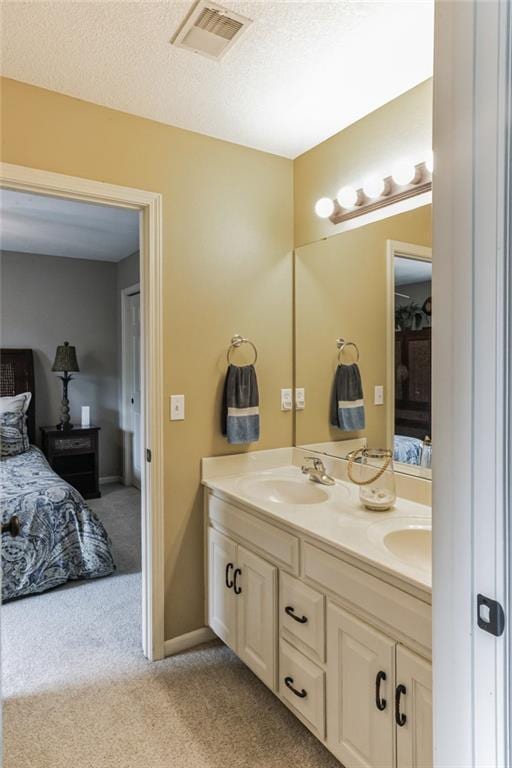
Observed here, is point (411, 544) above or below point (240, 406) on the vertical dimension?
below

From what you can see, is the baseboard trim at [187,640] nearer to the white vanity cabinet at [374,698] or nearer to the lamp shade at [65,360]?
the white vanity cabinet at [374,698]

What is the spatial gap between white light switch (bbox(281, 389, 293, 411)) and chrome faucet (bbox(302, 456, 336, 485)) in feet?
1.06

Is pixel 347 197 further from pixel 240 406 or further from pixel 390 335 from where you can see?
pixel 240 406

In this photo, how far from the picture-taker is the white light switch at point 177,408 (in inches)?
87.3

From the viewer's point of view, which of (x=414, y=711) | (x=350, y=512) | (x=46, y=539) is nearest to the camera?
(x=414, y=711)

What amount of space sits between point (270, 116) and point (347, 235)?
0.63 meters

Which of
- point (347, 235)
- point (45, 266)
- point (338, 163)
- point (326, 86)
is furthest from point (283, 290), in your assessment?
point (45, 266)

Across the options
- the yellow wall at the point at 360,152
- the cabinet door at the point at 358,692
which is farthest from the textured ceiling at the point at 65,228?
the cabinet door at the point at 358,692

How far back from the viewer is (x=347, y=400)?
7.55 ft

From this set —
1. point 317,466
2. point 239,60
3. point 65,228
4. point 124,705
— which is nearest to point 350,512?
point 317,466

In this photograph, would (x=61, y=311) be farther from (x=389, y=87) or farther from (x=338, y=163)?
(x=389, y=87)

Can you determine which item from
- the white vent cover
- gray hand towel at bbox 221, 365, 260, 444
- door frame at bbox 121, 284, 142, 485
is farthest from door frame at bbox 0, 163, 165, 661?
door frame at bbox 121, 284, 142, 485

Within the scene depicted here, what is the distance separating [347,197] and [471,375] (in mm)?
1579

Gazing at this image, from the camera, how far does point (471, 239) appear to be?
81 cm
